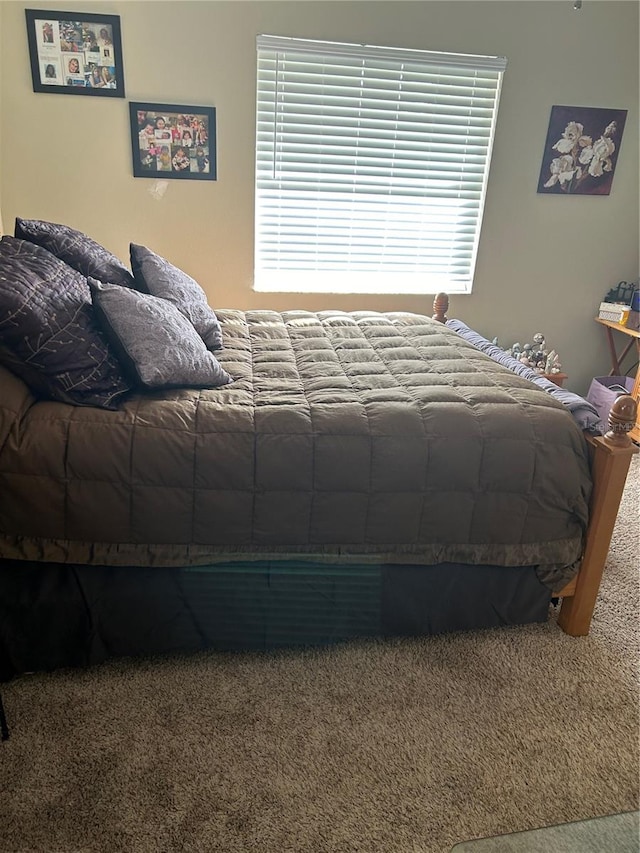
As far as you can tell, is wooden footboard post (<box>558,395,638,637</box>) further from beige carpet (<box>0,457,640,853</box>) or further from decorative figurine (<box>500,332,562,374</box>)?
decorative figurine (<box>500,332,562,374</box>)

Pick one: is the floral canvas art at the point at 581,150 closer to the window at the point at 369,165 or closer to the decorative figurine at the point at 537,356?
the window at the point at 369,165

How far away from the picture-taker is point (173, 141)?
299 cm

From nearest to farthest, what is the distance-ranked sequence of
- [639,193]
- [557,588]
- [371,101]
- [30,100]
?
[557,588], [30,100], [371,101], [639,193]

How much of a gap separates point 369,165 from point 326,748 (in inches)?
111

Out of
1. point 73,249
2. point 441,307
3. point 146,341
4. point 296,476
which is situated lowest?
point 296,476

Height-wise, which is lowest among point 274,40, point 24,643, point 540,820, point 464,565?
point 540,820

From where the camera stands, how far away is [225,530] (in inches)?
62.1

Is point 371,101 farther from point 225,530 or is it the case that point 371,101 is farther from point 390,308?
point 225,530

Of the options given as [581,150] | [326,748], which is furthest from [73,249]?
[581,150]

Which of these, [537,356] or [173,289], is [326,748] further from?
[537,356]

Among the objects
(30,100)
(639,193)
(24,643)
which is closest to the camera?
(24,643)

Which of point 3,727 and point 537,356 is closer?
point 3,727

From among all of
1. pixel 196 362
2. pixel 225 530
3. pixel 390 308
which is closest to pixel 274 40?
pixel 390 308

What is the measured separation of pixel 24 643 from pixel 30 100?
2.49 meters
